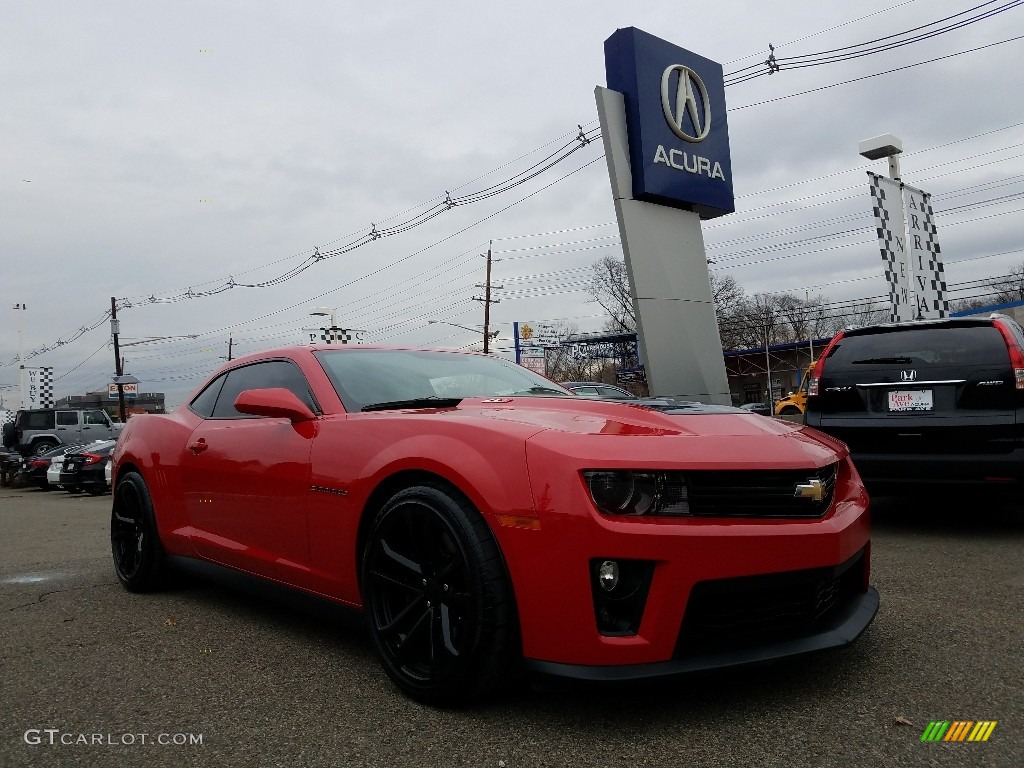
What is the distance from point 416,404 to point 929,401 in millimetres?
3721

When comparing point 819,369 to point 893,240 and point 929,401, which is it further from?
point 893,240

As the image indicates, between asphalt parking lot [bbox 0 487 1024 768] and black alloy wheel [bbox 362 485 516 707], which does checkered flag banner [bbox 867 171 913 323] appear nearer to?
asphalt parking lot [bbox 0 487 1024 768]

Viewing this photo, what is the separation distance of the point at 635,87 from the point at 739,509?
30.4ft

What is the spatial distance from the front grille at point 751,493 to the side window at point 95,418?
27.8m

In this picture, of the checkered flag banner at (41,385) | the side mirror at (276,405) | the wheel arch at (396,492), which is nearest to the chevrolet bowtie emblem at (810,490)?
the wheel arch at (396,492)

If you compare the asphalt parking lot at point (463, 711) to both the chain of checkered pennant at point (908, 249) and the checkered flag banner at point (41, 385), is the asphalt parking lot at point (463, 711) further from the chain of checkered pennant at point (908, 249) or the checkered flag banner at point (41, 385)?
the checkered flag banner at point (41, 385)

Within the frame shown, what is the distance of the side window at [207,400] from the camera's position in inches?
162

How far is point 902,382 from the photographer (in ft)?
16.9

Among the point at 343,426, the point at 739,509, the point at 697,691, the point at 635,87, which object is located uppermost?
the point at 635,87

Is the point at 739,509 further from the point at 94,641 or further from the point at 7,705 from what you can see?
the point at 94,641

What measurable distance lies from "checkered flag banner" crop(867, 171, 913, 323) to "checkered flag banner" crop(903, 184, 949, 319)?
236 mm

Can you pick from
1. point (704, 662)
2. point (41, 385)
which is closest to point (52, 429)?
point (704, 662)

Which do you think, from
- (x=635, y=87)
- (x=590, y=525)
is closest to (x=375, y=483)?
(x=590, y=525)

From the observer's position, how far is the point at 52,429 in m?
25.1
